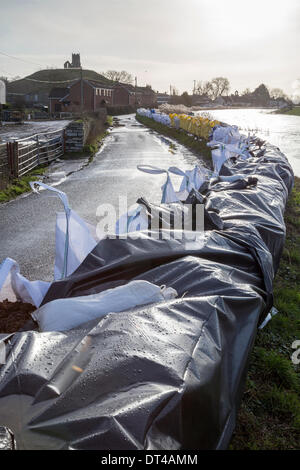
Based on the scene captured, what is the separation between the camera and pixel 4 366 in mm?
1754

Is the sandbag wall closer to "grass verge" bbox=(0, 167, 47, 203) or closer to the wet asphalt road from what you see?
the wet asphalt road

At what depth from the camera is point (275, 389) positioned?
10.5 feet

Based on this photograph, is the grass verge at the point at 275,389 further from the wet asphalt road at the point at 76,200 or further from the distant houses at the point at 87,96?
the distant houses at the point at 87,96

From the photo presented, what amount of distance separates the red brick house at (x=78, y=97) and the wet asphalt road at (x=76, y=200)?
4947 centimetres

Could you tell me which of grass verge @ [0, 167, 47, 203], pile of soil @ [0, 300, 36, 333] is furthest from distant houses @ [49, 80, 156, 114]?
pile of soil @ [0, 300, 36, 333]

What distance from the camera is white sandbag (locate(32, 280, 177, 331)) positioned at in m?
2.22

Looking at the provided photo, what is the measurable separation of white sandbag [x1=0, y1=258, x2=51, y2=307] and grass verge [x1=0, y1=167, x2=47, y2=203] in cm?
702

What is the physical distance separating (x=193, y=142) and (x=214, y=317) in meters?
21.5

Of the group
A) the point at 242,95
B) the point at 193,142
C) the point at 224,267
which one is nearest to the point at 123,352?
the point at 224,267

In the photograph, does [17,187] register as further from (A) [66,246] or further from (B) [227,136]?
(B) [227,136]

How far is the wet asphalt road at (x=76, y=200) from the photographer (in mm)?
6118

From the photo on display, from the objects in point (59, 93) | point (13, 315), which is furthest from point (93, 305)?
point (59, 93)

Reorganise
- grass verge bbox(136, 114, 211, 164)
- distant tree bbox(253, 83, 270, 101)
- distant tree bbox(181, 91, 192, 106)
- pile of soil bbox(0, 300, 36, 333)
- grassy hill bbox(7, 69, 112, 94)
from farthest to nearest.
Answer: distant tree bbox(253, 83, 270, 101) → grassy hill bbox(7, 69, 112, 94) → distant tree bbox(181, 91, 192, 106) → grass verge bbox(136, 114, 211, 164) → pile of soil bbox(0, 300, 36, 333)
